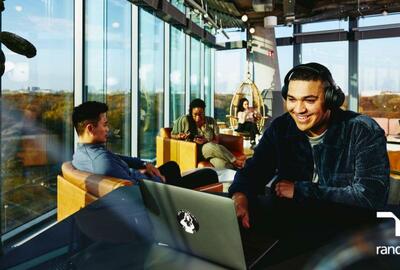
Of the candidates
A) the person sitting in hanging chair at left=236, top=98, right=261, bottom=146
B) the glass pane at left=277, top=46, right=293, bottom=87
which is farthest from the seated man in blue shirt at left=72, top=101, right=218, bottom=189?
the glass pane at left=277, top=46, right=293, bottom=87

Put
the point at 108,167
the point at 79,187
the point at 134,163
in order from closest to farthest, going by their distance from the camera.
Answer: the point at 79,187 < the point at 108,167 < the point at 134,163

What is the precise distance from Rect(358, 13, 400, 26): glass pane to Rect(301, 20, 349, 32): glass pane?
1.37ft

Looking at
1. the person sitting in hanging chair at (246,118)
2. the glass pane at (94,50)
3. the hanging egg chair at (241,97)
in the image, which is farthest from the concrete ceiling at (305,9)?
the glass pane at (94,50)

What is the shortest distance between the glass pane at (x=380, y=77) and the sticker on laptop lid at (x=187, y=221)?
10293mm

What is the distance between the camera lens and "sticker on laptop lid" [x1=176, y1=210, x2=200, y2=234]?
1.02 meters

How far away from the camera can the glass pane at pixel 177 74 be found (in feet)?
28.7

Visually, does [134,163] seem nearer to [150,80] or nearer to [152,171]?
[152,171]

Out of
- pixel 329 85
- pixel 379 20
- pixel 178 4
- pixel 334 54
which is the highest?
pixel 379 20

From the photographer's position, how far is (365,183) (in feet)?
5.17

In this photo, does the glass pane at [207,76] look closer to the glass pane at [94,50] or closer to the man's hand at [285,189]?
the glass pane at [94,50]

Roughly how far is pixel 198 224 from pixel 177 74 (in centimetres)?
836

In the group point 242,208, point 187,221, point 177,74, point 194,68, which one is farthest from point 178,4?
point 187,221

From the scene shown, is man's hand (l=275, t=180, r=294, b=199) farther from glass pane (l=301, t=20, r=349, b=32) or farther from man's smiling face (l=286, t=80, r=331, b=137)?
glass pane (l=301, t=20, r=349, b=32)

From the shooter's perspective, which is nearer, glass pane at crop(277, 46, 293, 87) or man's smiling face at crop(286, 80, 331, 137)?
man's smiling face at crop(286, 80, 331, 137)
